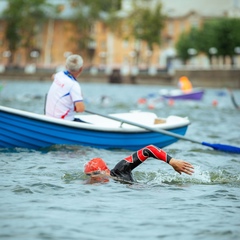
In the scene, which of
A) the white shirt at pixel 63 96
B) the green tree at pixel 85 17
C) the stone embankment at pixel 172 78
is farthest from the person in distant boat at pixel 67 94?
the green tree at pixel 85 17

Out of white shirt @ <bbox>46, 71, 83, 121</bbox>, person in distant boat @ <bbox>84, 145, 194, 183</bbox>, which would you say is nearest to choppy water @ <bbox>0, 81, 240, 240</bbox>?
person in distant boat @ <bbox>84, 145, 194, 183</bbox>

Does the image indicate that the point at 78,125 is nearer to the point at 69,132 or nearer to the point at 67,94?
the point at 69,132

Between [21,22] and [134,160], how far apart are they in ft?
358

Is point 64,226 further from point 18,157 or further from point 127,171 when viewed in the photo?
point 18,157

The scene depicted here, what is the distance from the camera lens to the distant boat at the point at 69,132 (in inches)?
642

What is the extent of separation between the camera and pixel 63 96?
16.5 metres

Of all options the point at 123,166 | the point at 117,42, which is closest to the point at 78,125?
the point at 123,166

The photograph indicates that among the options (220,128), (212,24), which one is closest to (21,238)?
(220,128)

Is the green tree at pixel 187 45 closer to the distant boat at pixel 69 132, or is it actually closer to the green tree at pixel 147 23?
the green tree at pixel 147 23

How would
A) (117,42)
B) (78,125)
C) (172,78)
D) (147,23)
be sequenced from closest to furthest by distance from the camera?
(78,125)
(172,78)
(147,23)
(117,42)

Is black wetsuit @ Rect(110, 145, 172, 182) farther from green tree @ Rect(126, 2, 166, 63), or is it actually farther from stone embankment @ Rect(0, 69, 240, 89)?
green tree @ Rect(126, 2, 166, 63)

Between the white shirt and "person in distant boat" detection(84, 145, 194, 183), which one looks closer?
"person in distant boat" detection(84, 145, 194, 183)

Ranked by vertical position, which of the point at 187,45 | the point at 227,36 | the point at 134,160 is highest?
the point at 227,36

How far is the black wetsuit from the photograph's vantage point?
12570 mm
